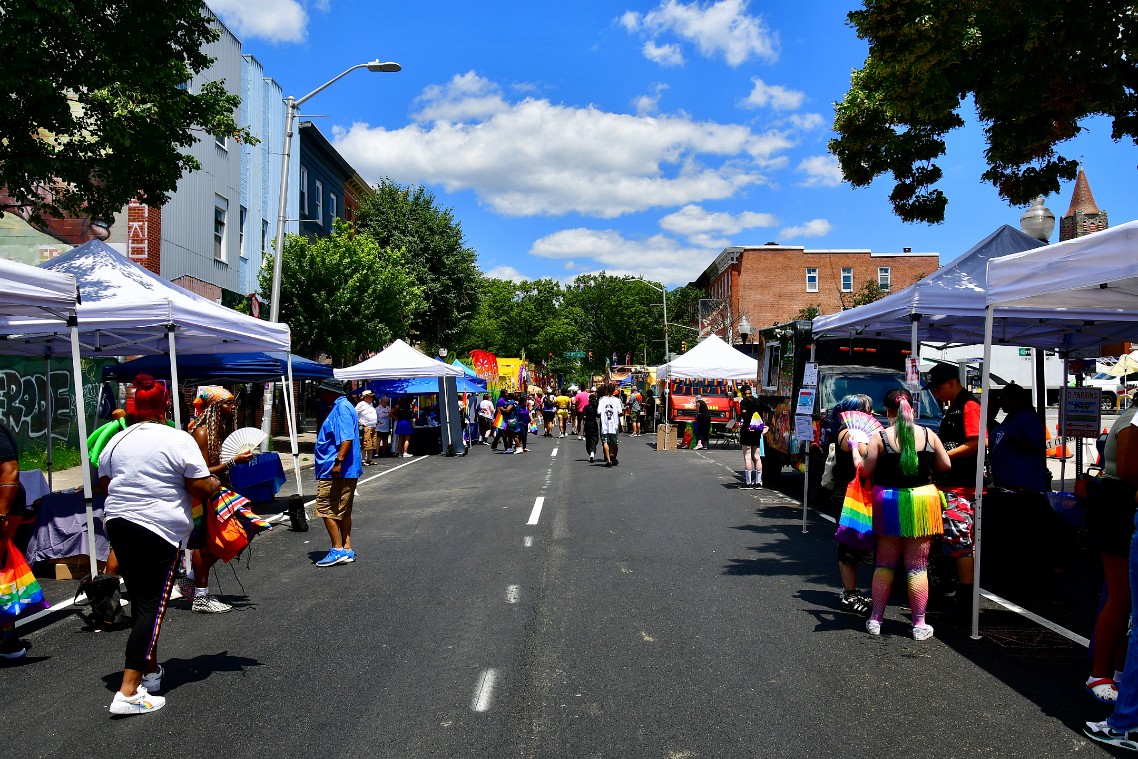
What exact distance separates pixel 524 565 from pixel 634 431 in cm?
2925

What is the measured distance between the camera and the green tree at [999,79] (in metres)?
8.52

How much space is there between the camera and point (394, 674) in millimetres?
5176

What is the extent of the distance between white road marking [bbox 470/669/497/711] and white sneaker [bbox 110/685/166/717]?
173 cm

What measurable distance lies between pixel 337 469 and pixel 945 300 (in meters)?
6.61

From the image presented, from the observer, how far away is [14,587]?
5387 mm

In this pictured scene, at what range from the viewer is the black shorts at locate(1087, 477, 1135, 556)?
4.55m

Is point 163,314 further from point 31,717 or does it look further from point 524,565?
point 31,717

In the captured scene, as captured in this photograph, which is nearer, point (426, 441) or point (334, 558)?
point (334, 558)

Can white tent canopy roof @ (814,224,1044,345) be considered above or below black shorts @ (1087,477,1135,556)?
above

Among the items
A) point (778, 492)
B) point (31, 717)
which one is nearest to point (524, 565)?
point (31, 717)

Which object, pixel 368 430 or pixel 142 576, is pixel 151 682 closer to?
pixel 142 576

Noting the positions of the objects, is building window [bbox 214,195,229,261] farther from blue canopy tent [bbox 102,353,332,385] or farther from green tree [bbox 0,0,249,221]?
green tree [bbox 0,0,249,221]

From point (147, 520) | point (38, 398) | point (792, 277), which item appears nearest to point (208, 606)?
point (147, 520)

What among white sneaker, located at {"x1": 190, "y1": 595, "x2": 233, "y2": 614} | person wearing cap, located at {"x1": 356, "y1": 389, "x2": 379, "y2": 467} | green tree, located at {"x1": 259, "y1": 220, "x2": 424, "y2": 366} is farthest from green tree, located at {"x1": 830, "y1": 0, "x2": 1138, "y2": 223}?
green tree, located at {"x1": 259, "y1": 220, "x2": 424, "y2": 366}
